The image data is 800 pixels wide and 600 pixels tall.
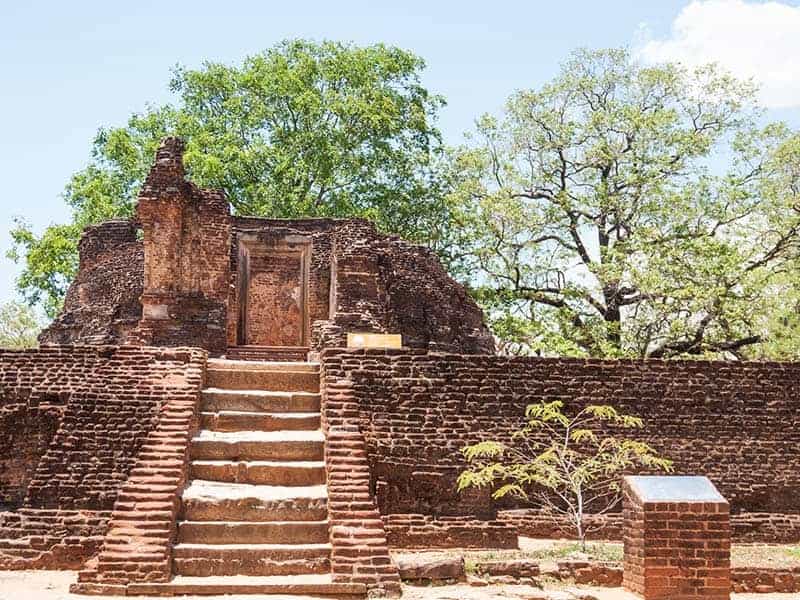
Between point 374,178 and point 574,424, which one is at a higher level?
point 374,178

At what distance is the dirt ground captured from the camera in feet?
23.8

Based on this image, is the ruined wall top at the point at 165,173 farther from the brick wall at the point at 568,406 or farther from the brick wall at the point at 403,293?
the brick wall at the point at 568,406

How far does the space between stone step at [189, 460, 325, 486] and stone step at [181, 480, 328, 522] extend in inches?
8.8

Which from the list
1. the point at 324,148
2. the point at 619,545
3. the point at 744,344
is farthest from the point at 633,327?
the point at 619,545

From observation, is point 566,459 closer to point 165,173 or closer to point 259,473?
point 259,473

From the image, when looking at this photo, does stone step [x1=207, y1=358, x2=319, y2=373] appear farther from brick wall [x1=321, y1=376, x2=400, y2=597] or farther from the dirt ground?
the dirt ground

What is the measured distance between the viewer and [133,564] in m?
Result: 7.48

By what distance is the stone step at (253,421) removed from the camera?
9.36m

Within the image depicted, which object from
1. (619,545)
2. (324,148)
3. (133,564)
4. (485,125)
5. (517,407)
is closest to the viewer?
(133,564)

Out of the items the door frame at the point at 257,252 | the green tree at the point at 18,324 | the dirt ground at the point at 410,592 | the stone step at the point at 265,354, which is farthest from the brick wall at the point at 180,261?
the green tree at the point at 18,324

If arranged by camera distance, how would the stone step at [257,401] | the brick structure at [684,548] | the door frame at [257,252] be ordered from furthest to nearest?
the door frame at [257,252] < the stone step at [257,401] < the brick structure at [684,548]

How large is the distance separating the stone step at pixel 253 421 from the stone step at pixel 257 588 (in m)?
2.05

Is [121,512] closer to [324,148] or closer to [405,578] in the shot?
[405,578]

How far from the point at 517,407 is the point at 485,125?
12724 mm
